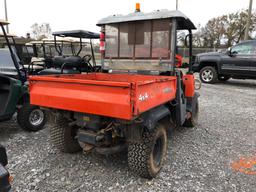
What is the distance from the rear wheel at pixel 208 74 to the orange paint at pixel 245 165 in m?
7.45

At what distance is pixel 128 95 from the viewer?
2195 mm

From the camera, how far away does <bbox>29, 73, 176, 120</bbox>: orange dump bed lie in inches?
86.6

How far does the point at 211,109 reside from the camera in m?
6.26

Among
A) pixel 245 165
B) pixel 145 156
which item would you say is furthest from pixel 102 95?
pixel 245 165

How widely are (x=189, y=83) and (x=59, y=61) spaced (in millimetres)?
4803

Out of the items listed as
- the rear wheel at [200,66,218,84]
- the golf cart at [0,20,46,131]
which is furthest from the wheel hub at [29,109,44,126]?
the rear wheel at [200,66,218,84]

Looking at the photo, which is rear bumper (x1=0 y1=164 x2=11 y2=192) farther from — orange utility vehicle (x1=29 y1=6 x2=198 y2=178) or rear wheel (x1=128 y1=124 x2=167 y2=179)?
rear wheel (x1=128 y1=124 x2=167 y2=179)

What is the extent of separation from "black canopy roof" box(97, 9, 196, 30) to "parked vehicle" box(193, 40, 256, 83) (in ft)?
20.9

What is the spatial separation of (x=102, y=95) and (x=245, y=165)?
2.37m

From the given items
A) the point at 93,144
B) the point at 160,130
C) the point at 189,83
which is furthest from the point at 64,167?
the point at 189,83

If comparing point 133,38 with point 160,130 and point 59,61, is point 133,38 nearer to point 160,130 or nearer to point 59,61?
point 160,130

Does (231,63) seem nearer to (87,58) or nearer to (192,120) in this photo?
A: (87,58)

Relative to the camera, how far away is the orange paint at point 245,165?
3.07m

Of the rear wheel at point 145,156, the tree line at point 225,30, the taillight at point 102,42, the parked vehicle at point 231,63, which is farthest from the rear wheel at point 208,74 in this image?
the tree line at point 225,30
